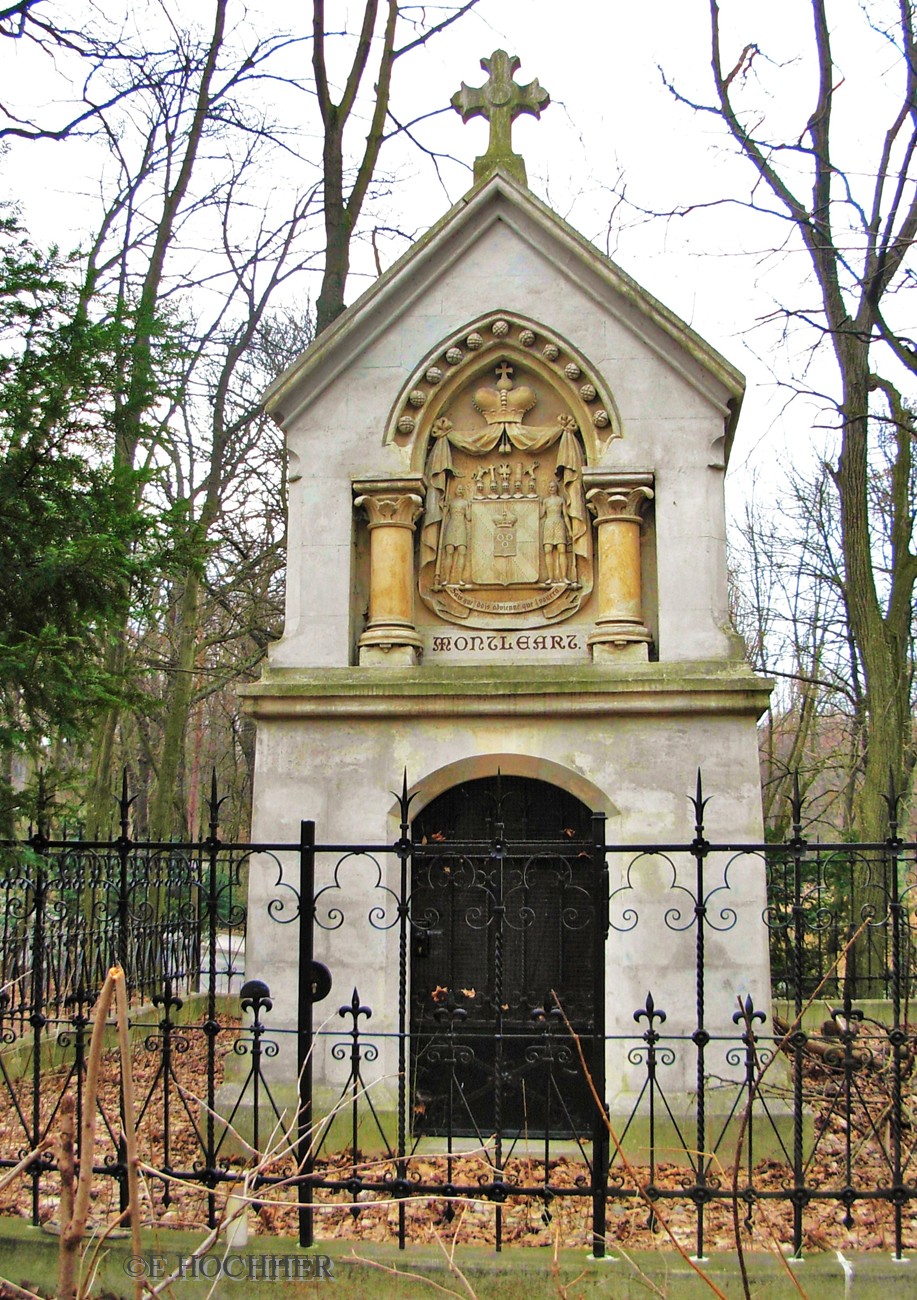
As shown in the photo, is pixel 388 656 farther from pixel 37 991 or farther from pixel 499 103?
pixel 499 103

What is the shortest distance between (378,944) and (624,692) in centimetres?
201

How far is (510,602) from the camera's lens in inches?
277

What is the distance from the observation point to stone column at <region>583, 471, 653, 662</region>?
6.76m

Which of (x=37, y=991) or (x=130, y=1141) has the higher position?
(x=130, y=1141)

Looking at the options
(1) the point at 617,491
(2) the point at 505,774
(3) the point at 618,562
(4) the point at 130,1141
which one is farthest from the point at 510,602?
(4) the point at 130,1141

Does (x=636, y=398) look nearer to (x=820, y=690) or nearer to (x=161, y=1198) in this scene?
(x=161, y=1198)

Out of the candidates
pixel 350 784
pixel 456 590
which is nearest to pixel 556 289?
pixel 456 590

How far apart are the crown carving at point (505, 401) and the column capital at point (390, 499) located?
2.12 ft

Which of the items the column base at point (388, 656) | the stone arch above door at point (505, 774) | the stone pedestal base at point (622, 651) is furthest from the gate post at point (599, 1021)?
the column base at point (388, 656)

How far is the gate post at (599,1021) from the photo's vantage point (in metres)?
4.38

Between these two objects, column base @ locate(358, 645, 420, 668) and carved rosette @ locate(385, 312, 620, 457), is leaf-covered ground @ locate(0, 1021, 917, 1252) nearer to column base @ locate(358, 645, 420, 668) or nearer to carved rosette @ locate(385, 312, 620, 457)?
column base @ locate(358, 645, 420, 668)

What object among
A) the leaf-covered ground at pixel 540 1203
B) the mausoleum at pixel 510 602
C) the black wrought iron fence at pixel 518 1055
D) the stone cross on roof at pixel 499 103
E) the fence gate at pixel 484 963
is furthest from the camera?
the stone cross on roof at pixel 499 103

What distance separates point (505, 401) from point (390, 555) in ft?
4.05

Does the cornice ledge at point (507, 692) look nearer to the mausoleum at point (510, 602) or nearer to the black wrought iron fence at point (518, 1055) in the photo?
the mausoleum at point (510, 602)
